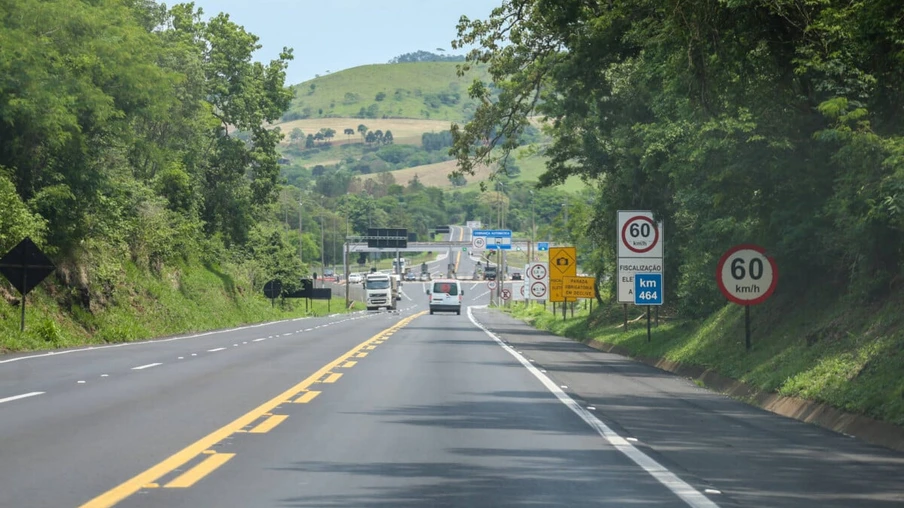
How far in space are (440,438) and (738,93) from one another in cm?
958

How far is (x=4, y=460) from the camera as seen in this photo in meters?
10.8

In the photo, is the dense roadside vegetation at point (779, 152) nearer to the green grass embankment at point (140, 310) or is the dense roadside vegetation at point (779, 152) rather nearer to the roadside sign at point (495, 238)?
the green grass embankment at point (140, 310)

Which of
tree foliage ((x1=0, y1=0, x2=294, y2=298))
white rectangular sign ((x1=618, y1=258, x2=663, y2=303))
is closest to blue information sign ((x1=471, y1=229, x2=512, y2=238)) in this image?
tree foliage ((x1=0, y1=0, x2=294, y2=298))

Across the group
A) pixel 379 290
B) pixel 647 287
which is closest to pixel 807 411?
pixel 647 287

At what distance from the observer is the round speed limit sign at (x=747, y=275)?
71.0 feet

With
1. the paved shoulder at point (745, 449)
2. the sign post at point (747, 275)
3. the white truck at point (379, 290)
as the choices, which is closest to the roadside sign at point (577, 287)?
the paved shoulder at point (745, 449)

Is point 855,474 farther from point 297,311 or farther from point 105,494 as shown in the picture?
point 297,311

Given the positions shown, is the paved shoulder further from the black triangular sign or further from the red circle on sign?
the black triangular sign

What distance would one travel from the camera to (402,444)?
41.0 feet

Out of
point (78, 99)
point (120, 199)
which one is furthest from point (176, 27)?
point (78, 99)

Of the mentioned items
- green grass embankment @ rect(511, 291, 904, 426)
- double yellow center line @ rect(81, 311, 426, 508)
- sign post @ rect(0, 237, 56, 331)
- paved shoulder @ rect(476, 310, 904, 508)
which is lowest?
paved shoulder @ rect(476, 310, 904, 508)

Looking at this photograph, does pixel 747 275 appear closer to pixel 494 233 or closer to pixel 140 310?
pixel 140 310

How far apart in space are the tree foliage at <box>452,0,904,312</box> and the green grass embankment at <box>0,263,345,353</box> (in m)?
13.7

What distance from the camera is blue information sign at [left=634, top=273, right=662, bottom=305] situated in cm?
3219
